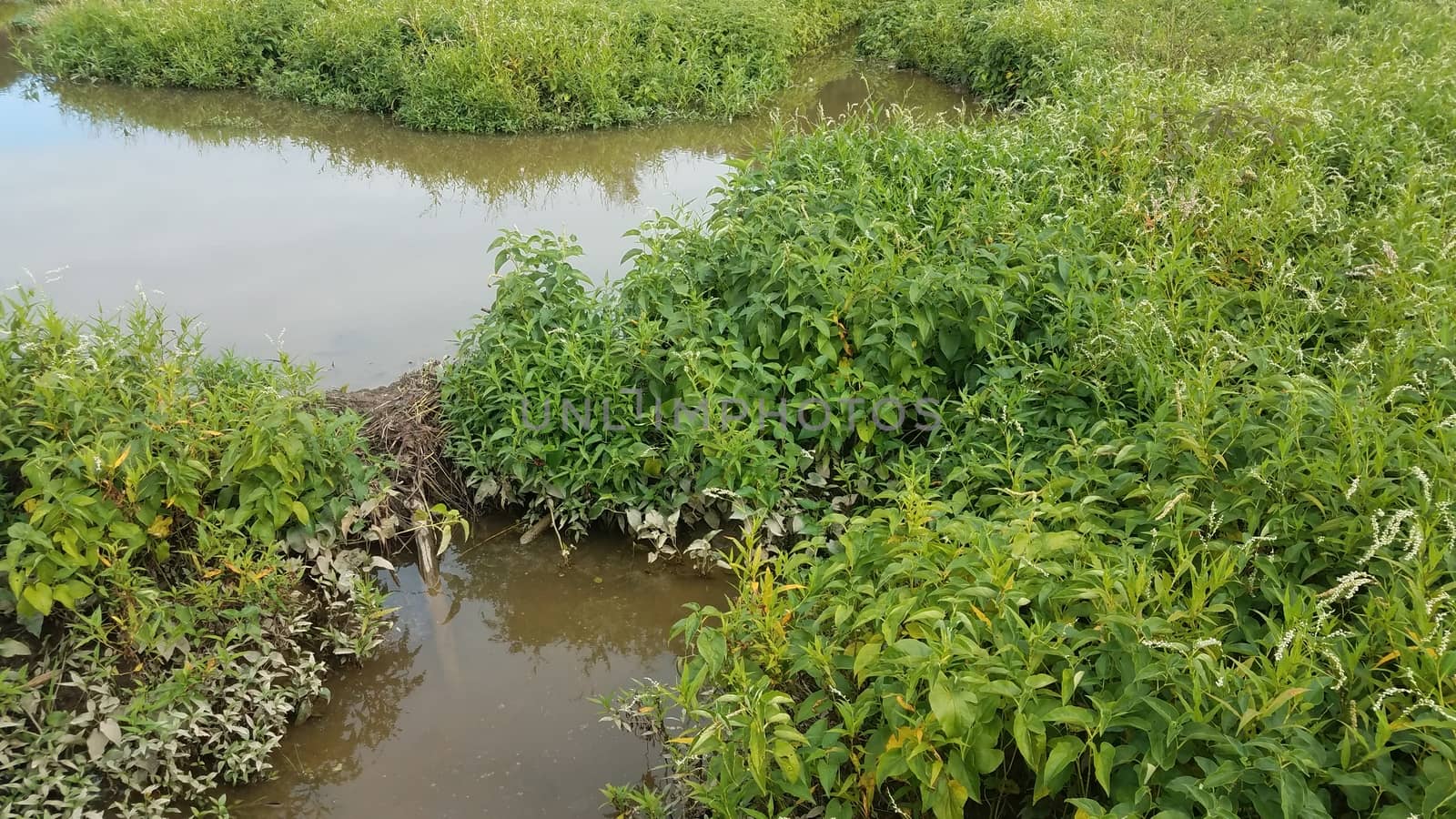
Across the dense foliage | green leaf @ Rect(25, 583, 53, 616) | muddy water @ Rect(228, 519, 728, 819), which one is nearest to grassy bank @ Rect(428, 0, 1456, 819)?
muddy water @ Rect(228, 519, 728, 819)

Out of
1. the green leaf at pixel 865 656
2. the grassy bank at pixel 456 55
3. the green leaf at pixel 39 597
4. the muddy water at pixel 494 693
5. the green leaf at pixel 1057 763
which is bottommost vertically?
the muddy water at pixel 494 693

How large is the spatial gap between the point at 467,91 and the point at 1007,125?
5.52m

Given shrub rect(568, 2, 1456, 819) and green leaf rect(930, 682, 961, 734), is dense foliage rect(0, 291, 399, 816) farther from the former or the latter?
green leaf rect(930, 682, 961, 734)

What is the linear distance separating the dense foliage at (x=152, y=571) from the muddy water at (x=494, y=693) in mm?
203

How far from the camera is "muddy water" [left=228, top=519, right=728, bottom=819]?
3312 mm

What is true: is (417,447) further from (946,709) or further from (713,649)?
(946,709)

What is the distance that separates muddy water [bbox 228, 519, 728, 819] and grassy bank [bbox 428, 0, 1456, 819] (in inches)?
11.0

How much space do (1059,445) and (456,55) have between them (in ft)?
26.0

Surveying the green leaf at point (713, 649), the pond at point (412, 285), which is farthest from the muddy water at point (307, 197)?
the green leaf at point (713, 649)

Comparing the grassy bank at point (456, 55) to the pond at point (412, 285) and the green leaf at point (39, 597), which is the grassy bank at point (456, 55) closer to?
the pond at point (412, 285)

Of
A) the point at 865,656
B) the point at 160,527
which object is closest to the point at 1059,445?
the point at 865,656

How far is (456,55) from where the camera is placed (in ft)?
31.3

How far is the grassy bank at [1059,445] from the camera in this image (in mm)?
2402

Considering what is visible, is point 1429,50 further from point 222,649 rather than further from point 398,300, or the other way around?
point 222,649
